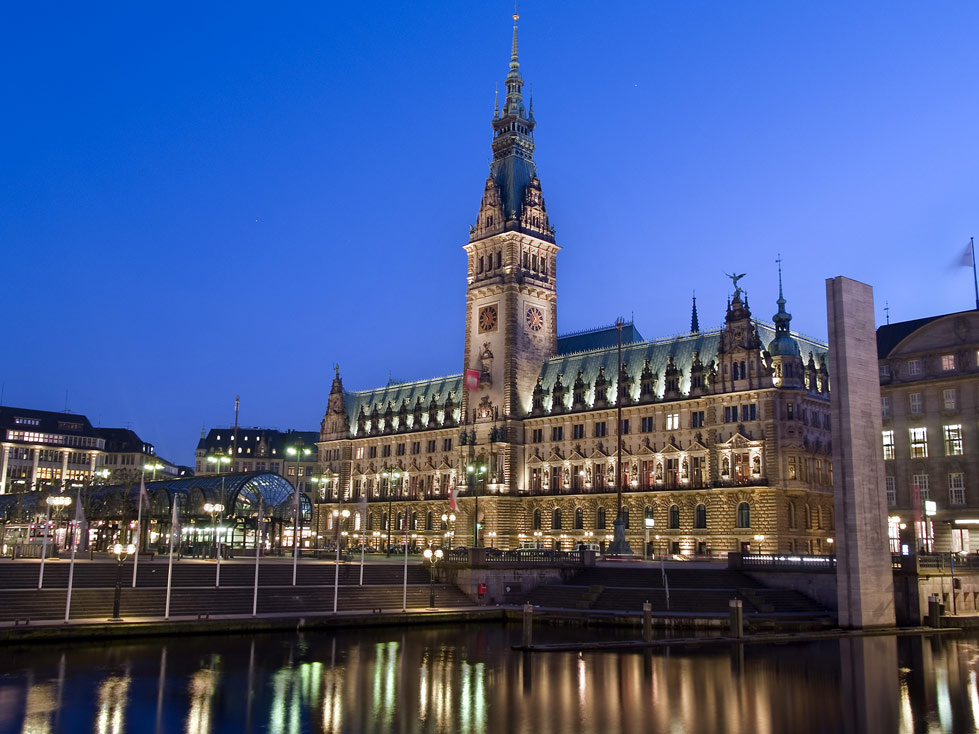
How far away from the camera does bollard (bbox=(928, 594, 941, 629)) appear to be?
193 ft

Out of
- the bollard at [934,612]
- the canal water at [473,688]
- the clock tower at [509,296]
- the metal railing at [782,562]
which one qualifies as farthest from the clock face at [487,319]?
the canal water at [473,688]

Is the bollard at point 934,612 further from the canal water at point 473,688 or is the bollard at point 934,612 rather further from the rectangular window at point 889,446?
the rectangular window at point 889,446

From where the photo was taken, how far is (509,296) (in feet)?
424

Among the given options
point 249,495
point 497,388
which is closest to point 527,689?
point 249,495

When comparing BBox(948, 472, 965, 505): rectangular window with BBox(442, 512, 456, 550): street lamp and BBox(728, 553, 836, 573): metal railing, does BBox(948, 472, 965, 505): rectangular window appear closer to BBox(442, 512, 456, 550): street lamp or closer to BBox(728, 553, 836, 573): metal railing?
BBox(728, 553, 836, 573): metal railing

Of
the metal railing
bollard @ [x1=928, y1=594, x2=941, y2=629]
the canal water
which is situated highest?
the metal railing

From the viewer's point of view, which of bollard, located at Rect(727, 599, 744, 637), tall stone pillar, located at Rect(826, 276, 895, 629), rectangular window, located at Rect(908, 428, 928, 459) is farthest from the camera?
rectangular window, located at Rect(908, 428, 928, 459)

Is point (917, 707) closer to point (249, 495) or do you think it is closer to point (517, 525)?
point (249, 495)

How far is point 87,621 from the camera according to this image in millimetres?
50125

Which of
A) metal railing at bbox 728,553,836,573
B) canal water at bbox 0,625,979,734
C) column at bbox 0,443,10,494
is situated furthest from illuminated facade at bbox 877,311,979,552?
column at bbox 0,443,10,494

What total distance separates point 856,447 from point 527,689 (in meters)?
30.4

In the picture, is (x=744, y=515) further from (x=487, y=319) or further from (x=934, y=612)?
(x=487, y=319)

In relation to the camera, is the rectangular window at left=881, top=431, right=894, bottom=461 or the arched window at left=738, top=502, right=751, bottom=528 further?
the arched window at left=738, top=502, right=751, bottom=528

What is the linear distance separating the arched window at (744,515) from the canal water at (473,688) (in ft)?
157
